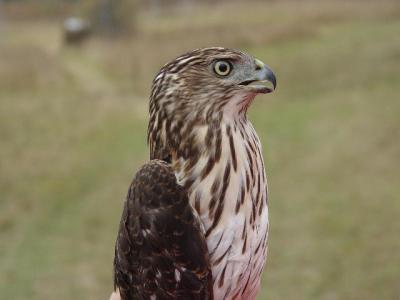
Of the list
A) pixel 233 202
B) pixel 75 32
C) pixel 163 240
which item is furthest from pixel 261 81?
pixel 75 32

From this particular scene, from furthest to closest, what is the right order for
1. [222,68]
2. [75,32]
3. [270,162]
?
1. [75,32]
2. [270,162]
3. [222,68]

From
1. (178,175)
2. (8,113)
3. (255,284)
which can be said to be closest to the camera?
(178,175)

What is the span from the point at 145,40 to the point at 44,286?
21.8 meters

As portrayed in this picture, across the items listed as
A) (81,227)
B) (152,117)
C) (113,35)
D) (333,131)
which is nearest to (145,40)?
(113,35)

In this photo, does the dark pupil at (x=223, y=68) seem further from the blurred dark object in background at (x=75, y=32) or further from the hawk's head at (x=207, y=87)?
the blurred dark object in background at (x=75, y=32)

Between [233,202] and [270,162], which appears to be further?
[270,162]

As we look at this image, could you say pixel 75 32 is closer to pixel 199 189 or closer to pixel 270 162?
pixel 270 162

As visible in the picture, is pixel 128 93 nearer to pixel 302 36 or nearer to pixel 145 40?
pixel 302 36

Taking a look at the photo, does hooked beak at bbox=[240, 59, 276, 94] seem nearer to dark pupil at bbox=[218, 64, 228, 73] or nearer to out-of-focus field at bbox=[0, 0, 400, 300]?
dark pupil at bbox=[218, 64, 228, 73]

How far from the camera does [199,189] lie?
2854mm

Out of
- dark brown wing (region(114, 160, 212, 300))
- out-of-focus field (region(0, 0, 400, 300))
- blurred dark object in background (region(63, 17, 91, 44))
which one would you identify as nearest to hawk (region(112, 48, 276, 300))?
dark brown wing (region(114, 160, 212, 300))

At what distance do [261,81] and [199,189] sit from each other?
1.90 ft

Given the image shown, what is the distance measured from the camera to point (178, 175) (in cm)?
289

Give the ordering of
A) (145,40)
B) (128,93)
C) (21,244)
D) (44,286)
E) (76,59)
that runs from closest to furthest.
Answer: (44,286)
(21,244)
(128,93)
(76,59)
(145,40)
